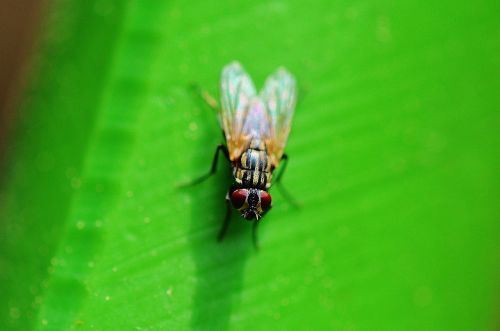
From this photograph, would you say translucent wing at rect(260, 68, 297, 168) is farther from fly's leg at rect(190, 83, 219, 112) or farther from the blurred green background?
fly's leg at rect(190, 83, 219, 112)

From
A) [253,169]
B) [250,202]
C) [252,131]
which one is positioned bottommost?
[250,202]

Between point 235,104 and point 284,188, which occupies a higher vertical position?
point 235,104

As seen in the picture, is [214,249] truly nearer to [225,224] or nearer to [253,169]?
[225,224]

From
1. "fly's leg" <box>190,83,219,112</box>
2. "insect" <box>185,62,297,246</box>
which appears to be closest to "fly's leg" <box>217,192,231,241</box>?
"insect" <box>185,62,297,246</box>

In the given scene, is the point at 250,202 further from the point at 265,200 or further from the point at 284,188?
the point at 284,188

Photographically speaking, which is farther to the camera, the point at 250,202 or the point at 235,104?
the point at 235,104

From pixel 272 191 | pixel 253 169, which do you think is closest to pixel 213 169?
pixel 253 169

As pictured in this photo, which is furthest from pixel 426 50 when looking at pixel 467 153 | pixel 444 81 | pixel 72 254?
pixel 72 254
